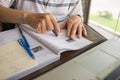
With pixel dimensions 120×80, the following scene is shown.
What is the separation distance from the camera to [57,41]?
71cm

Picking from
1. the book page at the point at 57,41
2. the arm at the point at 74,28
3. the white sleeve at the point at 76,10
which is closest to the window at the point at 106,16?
the white sleeve at the point at 76,10

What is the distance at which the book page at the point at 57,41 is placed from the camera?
654mm

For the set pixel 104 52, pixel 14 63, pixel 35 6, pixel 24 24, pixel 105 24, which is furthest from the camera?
pixel 105 24

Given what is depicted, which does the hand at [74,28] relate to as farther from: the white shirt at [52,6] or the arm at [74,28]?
the white shirt at [52,6]

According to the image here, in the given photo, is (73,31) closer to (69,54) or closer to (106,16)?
(69,54)

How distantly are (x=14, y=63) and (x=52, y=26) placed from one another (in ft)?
0.85

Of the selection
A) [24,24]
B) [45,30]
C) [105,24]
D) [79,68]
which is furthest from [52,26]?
[105,24]

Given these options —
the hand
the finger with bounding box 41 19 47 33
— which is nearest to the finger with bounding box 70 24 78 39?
the hand

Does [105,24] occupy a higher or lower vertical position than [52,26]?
lower

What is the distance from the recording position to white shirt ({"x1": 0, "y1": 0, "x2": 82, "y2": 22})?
912 mm

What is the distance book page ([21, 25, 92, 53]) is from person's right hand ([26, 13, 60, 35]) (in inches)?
1.0

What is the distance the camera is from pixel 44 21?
2.34ft

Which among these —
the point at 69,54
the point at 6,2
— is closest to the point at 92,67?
the point at 69,54

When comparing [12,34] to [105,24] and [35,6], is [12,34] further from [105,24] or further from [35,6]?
[105,24]
